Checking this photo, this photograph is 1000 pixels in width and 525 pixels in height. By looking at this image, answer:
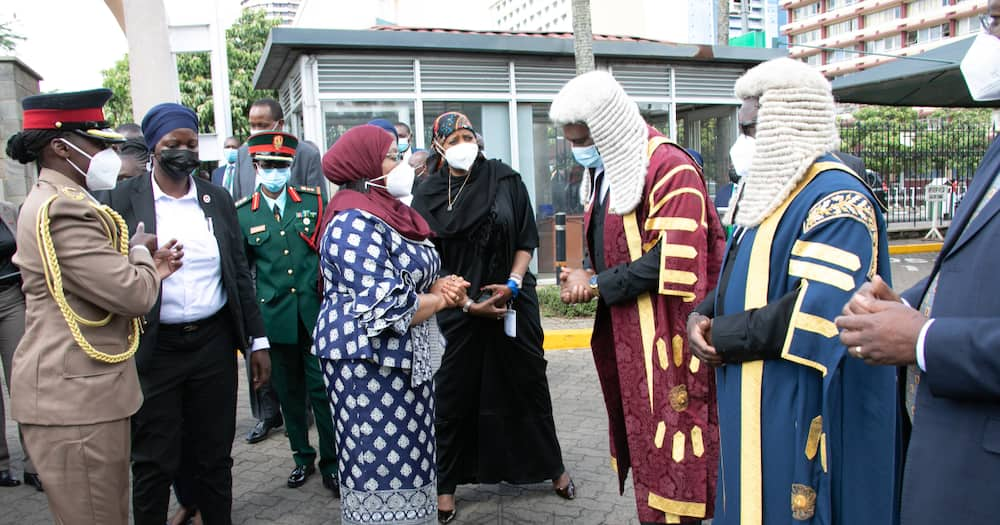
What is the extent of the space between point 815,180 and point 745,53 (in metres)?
11.6

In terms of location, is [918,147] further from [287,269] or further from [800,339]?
[800,339]

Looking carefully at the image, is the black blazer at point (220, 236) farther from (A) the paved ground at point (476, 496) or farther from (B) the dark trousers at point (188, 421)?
(A) the paved ground at point (476, 496)

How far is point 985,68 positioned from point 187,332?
3.23m

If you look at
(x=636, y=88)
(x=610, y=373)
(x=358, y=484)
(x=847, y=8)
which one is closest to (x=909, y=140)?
(x=636, y=88)

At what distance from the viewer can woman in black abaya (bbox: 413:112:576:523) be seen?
425 centimetres

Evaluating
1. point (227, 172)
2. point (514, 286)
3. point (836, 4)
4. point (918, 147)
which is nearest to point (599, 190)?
point (514, 286)

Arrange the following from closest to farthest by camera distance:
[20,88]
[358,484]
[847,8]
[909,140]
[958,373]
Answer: [958,373] < [358,484] < [20,88] < [909,140] < [847,8]

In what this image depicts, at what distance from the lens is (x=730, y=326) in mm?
2330

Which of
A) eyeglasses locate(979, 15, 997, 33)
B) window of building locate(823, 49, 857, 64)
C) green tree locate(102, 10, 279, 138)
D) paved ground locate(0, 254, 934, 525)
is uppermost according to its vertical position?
window of building locate(823, 49, 857, 64)

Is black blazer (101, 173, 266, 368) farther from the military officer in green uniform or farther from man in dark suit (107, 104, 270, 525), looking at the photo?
the military officer in green uniform

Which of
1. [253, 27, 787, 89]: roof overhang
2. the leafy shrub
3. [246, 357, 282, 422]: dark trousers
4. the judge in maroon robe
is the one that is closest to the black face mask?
the judge in maroon robe

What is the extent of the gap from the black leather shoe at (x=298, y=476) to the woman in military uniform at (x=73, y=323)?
1.99m

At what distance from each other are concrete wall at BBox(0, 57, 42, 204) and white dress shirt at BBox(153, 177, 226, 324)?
6.86 metres

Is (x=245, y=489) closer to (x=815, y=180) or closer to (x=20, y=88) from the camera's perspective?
(x=815, y=180)
